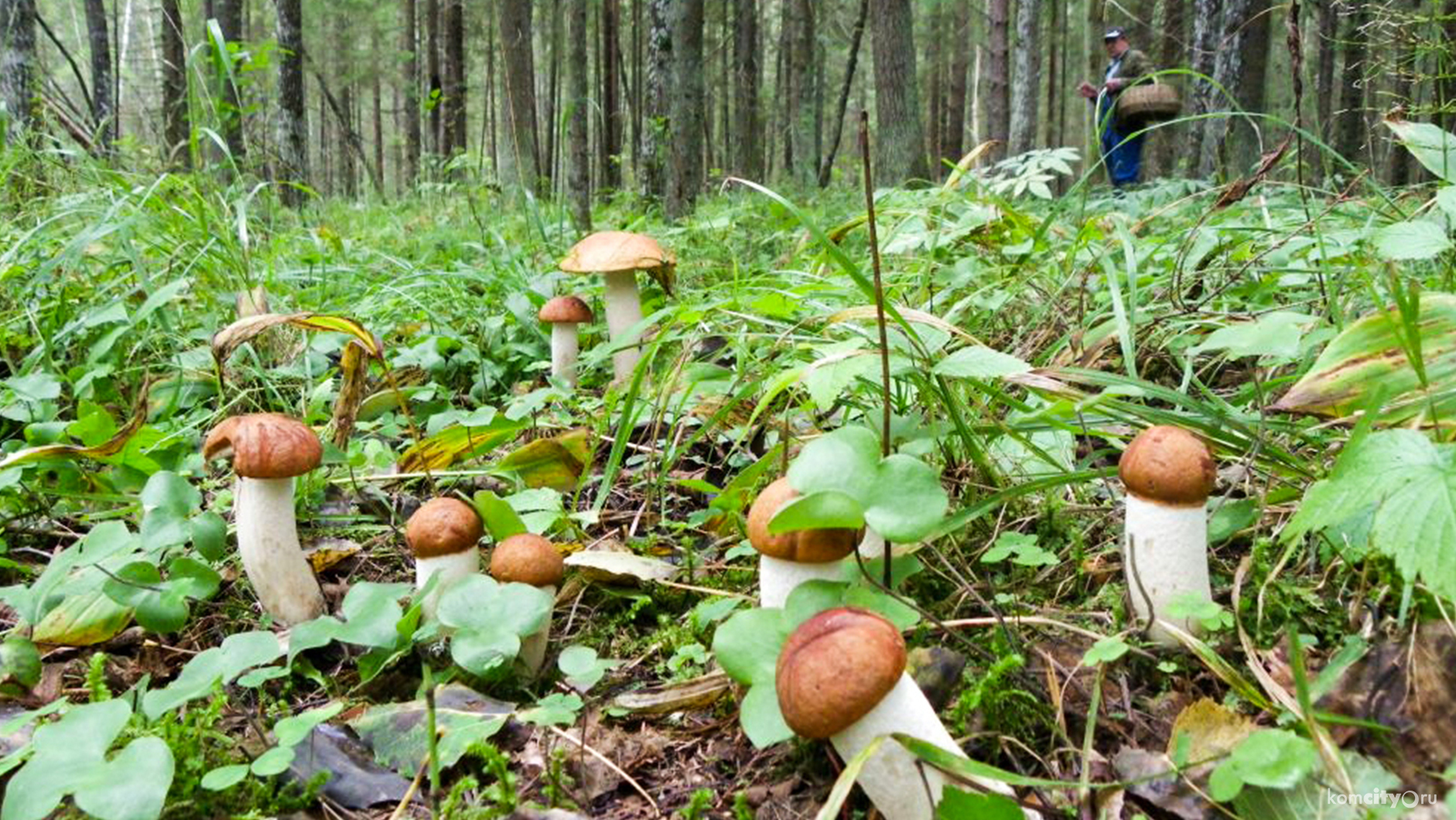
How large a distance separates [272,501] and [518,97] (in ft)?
18.7

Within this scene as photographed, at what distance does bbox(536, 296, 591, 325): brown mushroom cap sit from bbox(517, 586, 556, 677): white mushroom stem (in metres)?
1.83

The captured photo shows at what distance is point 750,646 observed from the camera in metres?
1.28

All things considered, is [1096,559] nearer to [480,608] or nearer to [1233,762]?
[1233,762]

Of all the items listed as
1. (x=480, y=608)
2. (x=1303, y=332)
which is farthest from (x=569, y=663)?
(x=1303, y=332)

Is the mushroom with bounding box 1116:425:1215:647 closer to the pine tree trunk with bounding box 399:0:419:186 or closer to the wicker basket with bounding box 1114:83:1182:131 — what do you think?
the wicker basket with bounding box 1114:83:1182:131

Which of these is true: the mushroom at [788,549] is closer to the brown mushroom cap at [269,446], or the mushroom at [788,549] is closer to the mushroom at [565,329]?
the brown mushroom cap at [269,446]

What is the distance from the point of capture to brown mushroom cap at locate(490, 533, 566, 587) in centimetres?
169

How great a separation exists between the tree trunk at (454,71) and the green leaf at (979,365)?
13.3 m

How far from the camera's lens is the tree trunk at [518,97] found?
187 inches

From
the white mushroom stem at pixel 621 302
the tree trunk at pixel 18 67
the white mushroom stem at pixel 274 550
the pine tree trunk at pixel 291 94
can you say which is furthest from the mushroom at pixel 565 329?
the pine tree trunk at pixel 291 94

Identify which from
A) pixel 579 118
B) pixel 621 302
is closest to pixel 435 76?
pixel 579 118

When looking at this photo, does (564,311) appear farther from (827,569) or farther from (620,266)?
(827,569)

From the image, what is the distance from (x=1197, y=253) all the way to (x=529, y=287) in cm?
261

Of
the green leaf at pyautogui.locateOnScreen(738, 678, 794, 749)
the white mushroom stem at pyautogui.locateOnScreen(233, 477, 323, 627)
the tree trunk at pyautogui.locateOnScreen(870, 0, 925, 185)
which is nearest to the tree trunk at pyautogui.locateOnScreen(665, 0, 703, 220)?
the tree trunk at pyautogui.locateOnScreen(870, 0, 925, 185)
